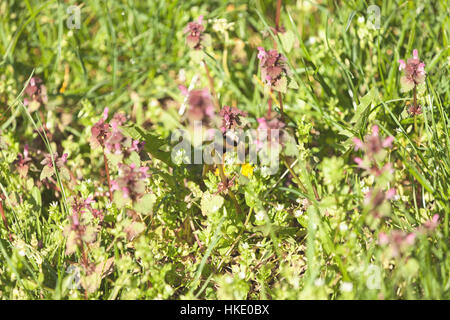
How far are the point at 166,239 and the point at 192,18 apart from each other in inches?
69.5

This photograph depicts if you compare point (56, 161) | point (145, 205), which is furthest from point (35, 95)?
point (145, 205)

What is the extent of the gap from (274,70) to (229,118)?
28 cm

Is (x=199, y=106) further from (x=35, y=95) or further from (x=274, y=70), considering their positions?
(x=35, y=95)

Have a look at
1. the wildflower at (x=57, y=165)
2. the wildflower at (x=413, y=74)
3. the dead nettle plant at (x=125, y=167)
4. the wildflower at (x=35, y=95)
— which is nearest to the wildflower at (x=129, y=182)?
the dead nettle plant at (x=125, y=167)

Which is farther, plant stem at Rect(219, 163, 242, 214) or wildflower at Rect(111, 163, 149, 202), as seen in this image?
plant stem at Rect(219, 163, 242, 214)

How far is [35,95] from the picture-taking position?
2.67 m

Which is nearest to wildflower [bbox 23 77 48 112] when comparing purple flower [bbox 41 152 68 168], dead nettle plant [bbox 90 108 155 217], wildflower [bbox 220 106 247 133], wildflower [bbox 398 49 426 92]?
purple flower [bbox 41 152 68 168]

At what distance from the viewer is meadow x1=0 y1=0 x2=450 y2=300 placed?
184 cm

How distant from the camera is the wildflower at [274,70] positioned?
208 cm

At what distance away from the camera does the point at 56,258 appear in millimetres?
2158

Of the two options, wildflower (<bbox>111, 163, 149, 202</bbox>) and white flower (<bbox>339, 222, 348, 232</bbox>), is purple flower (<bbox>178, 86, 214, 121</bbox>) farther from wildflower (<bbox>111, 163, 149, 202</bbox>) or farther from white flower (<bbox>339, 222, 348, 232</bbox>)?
white flower (<bbox>339, 222, 348, 232</bbox>)
